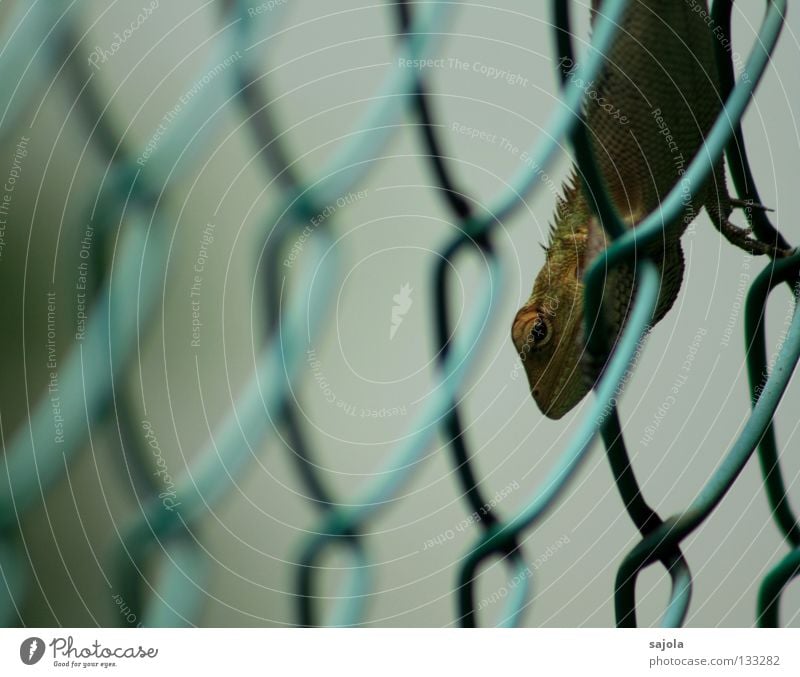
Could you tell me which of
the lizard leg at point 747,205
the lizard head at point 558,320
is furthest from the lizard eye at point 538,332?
the lizard leg at point 747,205

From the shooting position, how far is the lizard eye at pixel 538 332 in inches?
13.9

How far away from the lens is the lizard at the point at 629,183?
0.35 metres

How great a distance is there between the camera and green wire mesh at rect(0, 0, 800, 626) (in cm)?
33

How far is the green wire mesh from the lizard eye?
0.7 inches

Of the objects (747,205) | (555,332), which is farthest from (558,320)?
(747,205)

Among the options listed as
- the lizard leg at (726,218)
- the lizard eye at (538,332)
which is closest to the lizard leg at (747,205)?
the lizard leg at (726,218)

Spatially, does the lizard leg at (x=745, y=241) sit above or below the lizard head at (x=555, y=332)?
above

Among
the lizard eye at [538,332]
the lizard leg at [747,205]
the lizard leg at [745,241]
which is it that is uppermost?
the lizard leg at [747,205]

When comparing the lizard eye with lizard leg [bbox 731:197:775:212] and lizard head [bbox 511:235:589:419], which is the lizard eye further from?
lizard leg [bbox 731:197:775:212]

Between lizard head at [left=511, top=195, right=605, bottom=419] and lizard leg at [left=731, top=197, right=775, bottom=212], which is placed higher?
lizard leg at [left=731, top=197, right=775, bottom=212]

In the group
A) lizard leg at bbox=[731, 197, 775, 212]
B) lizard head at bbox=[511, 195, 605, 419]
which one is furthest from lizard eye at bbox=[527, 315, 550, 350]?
lizard leg at bbox=[731, 197, 775, 212]

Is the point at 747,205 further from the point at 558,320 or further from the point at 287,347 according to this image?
the point at 287,347

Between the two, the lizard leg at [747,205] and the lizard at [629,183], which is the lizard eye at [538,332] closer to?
the lizard at [629,183]
